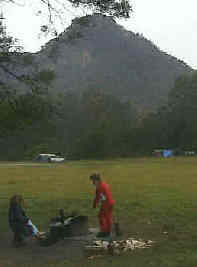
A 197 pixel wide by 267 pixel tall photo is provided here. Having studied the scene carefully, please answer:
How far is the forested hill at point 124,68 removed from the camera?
463ft

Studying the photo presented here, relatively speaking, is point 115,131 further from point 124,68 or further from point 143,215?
point 143,215

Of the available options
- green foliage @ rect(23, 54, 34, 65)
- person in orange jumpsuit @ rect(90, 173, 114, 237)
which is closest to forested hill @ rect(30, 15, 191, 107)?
green foliage @ rect(23, 54, 34, 65)

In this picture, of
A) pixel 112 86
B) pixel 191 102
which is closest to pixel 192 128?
pixel 191 102

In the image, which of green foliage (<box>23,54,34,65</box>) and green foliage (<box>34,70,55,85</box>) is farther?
green foliage (<box>34,70,55,85</box>)

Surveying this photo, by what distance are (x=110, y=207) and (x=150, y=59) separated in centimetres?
16692

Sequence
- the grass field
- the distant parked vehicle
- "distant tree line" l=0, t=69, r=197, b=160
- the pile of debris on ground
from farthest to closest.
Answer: "distant tree line" l=0, t=69, r=197, b=160, the distant parked vehicle, the pile of debris on ground, the grass field

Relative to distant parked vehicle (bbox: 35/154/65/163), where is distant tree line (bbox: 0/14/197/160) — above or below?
above

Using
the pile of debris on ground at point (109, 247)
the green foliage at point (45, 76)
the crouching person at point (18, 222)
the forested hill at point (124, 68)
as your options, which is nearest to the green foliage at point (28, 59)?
the green foliage at point (45, 76)

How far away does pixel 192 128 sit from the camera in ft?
283

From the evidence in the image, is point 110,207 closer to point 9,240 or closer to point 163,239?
point 163,239

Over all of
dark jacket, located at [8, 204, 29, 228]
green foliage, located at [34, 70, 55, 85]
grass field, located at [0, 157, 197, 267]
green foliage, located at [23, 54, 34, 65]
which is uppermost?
green foliage, located at [23, 54, 34, 65]

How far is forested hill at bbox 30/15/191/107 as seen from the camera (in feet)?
463

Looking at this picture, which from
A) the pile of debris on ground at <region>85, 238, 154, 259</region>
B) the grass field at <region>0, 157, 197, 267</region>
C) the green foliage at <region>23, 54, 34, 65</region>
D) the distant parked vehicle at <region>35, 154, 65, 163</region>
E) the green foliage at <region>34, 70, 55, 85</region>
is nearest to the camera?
the grass field at <region>0, 157, 197, 267</region>

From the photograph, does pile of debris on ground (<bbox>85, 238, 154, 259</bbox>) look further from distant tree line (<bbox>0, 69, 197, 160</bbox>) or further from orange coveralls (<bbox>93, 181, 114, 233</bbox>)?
distant tree line (<bbox>0, 69, 197, 160</bbox>)
